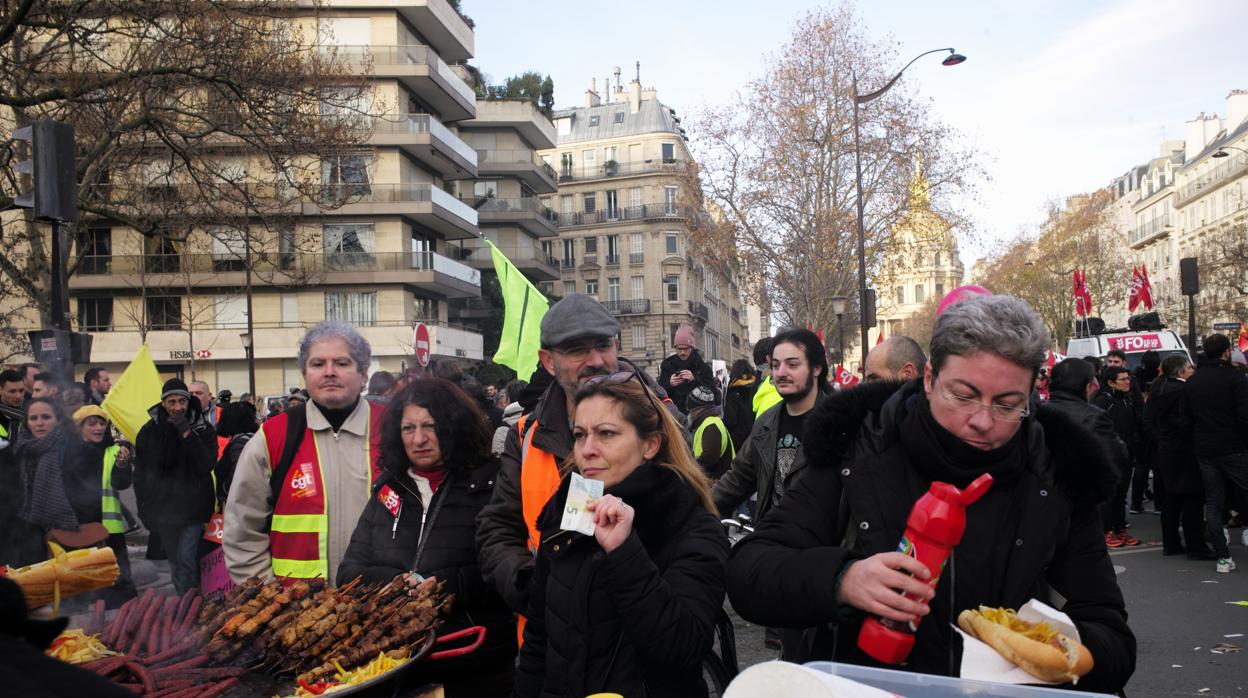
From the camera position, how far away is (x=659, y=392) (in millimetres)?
3914

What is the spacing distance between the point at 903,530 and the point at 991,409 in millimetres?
349

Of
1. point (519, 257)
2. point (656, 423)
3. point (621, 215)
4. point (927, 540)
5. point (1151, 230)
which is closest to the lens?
point (927, 540)

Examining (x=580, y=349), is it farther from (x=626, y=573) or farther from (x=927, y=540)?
(x=927, y=540)

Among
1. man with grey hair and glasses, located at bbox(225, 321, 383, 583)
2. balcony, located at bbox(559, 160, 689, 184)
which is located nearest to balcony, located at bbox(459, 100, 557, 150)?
balcony, located at bbox(559, 160, 689, 184)

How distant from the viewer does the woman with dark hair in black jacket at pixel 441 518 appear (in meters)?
3.78

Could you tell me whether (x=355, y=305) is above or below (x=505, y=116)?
below

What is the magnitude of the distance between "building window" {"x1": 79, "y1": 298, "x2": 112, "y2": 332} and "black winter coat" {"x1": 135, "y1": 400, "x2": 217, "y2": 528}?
42.8 meters

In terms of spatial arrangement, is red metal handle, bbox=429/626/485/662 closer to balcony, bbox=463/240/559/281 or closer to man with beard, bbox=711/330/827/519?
man with beard, bbox=711/330/827/519

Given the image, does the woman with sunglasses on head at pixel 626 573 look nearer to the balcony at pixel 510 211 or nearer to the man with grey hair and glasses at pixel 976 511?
the man with grey hair and glasses at pixel 976 511

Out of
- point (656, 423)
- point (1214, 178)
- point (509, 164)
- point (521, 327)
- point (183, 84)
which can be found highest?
point (509, 164)

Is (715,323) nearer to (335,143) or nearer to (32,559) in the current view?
(335,143)

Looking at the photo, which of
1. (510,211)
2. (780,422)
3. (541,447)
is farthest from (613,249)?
(541,447)

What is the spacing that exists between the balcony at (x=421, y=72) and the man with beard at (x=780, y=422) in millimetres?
38367

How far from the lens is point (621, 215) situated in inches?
3241
